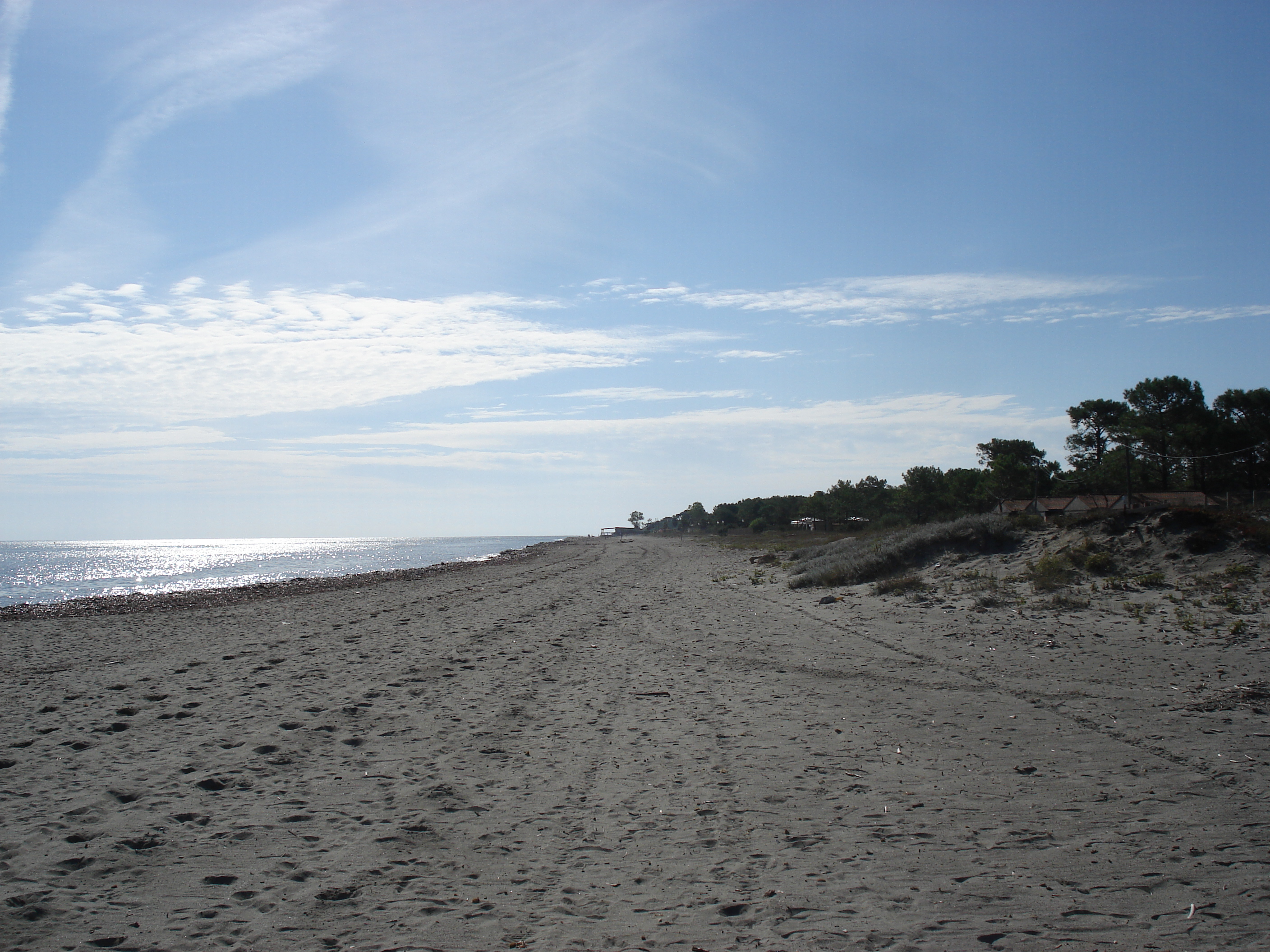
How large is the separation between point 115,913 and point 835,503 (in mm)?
108455

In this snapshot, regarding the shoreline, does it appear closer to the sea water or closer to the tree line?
the sea water

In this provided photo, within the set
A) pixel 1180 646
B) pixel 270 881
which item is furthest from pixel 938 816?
pixel 1180 646

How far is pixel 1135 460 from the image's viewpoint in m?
69.0

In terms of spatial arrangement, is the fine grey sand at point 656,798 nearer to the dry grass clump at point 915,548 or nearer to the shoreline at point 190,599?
the dry grass clump at point 915,548

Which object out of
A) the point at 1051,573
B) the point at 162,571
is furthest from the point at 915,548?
the point at 162,571

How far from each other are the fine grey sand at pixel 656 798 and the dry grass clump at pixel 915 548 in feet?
32.0

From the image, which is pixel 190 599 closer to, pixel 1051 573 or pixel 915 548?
pixel 915 548

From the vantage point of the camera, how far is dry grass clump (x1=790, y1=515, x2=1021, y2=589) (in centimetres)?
2238

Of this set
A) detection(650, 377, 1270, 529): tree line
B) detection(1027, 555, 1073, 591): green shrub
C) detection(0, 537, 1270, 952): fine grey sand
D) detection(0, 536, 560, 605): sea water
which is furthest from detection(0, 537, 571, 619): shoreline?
detection(650, 377, 1270, 529): tree line

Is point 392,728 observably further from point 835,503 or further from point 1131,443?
point 835,503

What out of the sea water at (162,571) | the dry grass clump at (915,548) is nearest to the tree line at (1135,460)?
the dry grass clump at (915,548)

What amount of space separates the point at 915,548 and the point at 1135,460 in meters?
60.3

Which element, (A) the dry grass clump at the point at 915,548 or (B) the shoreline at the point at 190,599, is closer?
(A) the dry grass clump at the point at 915,548

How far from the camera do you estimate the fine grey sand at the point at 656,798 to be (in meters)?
4.11
